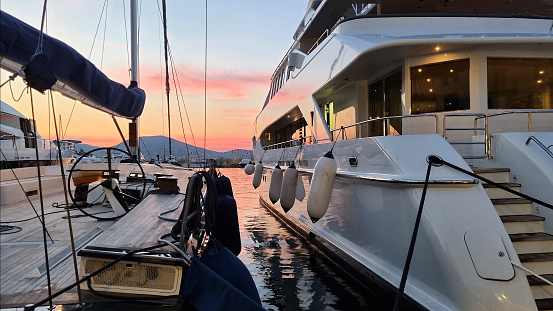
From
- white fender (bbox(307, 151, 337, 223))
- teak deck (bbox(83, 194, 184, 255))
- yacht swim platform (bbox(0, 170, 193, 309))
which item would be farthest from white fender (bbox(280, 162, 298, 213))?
yacht swim platform (bbox(0, 170, 193, 309))

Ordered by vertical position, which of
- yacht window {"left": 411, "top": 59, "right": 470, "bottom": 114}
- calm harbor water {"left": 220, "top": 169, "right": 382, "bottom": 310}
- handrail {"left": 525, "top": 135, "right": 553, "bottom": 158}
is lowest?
calm harbor water {"left": 220, "top": 169, "right": 382, "bottom": 310}

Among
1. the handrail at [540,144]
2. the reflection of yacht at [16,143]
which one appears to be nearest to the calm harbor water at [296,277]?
the handrail at [540,144]

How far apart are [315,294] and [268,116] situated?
35.0ft

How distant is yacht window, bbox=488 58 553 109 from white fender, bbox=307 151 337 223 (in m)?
3.08

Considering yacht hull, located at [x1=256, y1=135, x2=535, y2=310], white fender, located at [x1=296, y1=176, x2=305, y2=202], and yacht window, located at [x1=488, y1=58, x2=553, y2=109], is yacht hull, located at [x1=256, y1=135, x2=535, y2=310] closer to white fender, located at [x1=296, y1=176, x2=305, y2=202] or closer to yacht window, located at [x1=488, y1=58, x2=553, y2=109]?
white fender, located at [x1=296, y1=176, x2=305, y2=202]

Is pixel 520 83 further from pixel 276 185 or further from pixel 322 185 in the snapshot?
pixel 276 185

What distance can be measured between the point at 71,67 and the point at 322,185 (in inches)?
128

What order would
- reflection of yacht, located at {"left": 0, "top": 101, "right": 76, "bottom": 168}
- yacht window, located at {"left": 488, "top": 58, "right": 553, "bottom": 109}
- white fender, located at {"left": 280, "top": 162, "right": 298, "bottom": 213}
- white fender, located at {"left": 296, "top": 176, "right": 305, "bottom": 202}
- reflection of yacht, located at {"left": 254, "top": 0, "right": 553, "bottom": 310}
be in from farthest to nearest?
1. white fender, located at {"left": 296, "top": 176, "right": 305, "bottom": 202}
2. white fender, located at {"left": 280, "top": 162, "right": 298, "bottom": 213}
3. yacht window, located at {"left": 488, "top": 58, "right": 553, "bottom": 109}
4. reflection of yacht, located at {"left": 254, "top": 0, "right": 553, "bottom": 310}
5. reflection of yacht, located at {"left": 0, "top": 101, "right": 76, "bottom": 168}

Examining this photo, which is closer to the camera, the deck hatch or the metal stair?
the deck hatch

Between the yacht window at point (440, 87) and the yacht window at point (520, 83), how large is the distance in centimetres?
41

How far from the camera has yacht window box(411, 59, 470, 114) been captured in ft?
21.5

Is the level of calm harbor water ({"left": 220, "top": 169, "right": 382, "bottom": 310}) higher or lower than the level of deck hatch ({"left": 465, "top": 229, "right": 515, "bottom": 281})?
lower

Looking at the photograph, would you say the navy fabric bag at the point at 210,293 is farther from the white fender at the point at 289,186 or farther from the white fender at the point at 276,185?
the white fender at the point at 276,185

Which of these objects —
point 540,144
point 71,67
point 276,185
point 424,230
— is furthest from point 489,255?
point 276,185
